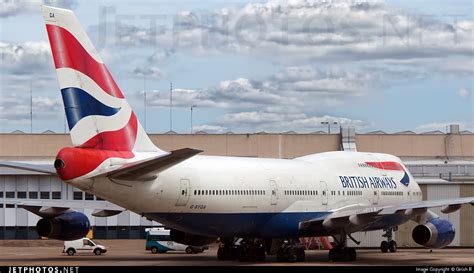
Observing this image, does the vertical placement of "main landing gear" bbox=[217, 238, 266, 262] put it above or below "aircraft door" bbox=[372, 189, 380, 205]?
below

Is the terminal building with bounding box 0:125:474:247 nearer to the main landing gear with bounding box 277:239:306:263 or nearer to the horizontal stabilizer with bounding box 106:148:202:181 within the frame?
the main landing gear with bounding box 277:239:306:263

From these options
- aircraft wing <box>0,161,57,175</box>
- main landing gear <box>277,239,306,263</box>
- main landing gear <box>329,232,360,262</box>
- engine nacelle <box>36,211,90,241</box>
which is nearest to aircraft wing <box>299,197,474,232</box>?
main landing gear <box>329,232,360,262</box>

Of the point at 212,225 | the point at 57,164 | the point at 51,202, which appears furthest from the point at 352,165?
the point at 57,164

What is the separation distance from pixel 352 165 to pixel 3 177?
36.1 m

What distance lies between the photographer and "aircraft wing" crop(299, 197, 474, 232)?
3959 cm

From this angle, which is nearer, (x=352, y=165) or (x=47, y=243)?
(x=352, y=165)

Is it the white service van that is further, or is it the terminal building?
the terminal building

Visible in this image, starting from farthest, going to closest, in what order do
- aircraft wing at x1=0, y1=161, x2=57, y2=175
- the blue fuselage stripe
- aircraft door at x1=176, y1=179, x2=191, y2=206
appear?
1. the blue fuselage stripe
2. aircraft door at x1=176, y1=179, x2=191, y2=206
3. aircraft wing at x1=0, y1=161, x2=57, y2=175

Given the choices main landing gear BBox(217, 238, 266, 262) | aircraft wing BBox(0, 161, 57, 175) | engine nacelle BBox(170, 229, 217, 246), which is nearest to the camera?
aircraft wing BBox(0, 161, 57, 175)

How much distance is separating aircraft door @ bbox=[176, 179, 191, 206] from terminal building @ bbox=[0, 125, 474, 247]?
3738 centimetres

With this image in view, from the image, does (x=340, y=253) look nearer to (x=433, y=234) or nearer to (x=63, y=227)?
(x=433, y=234)

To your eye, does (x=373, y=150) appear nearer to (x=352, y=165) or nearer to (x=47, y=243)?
(x=47, y=243)

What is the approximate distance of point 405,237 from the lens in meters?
60.7

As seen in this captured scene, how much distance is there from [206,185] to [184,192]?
1.38 metres
